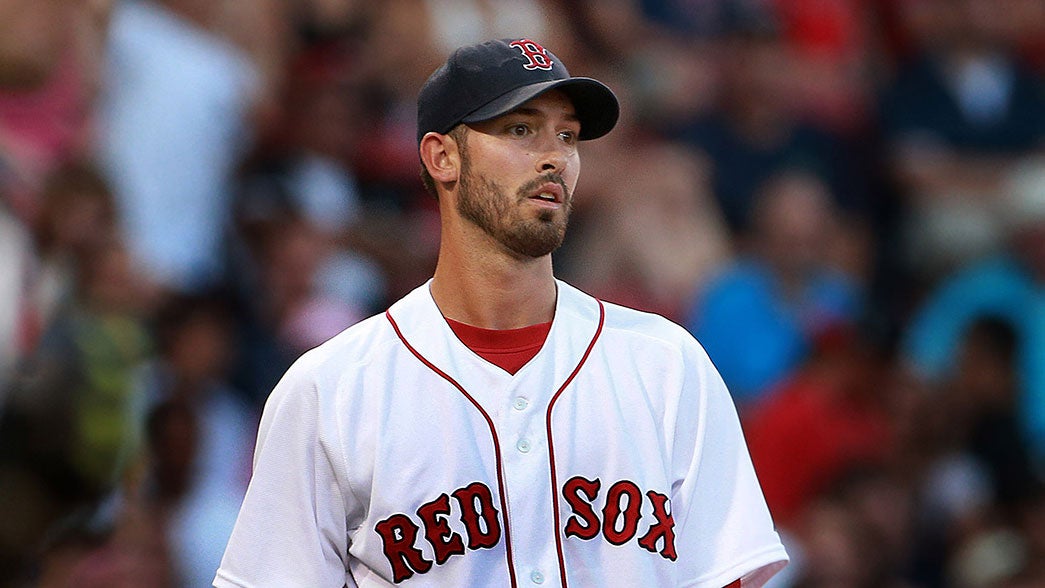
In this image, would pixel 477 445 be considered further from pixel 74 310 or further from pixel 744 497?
pixel 74 310

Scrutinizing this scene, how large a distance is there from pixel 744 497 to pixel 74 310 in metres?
2.61

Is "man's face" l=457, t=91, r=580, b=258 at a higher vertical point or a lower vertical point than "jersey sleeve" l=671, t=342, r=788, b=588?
higher

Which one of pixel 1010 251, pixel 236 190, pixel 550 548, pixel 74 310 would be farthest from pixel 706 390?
pixel 1010 251

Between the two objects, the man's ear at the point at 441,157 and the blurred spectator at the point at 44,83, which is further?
the blurred spectator at the point at 44,83

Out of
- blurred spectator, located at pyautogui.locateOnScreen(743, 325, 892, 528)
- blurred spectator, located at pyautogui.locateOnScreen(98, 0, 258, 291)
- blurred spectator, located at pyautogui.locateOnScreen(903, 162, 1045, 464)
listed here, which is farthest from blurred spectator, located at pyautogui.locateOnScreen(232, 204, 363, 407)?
blurred spectator, located at pyautogui.locateOnScreen(903, 162, 1045, 464)

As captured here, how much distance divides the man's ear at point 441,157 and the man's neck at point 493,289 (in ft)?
0.41

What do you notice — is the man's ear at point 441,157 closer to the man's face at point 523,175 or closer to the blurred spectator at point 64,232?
the man's face at point 523,175

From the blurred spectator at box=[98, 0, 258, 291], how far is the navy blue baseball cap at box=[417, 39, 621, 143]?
2.55 meters

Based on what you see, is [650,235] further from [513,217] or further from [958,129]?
[513,217]

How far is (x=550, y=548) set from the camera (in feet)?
8.23

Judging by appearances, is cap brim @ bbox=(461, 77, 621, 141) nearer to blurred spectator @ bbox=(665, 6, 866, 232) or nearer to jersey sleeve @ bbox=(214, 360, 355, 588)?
jersey sleeve @ bbox=(214, 360, 355, 588)

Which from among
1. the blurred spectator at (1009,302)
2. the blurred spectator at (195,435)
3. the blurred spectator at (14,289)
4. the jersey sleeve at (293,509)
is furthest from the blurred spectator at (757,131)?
the jersey sleeve at (293,509)

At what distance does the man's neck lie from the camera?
265 centimetres

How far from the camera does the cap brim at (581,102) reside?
2.53 m
